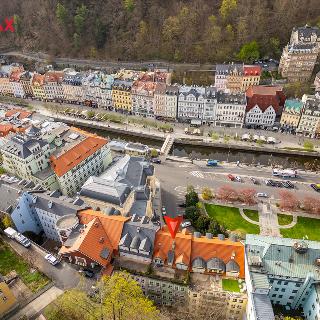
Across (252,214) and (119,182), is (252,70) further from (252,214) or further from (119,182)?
(119,182)

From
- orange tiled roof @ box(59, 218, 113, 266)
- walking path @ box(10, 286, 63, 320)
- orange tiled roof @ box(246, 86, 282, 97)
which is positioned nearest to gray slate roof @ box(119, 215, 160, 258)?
orange tiled roof @ box(59, 218, 113, 266)

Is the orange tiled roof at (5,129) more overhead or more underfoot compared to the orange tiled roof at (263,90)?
more underfoot

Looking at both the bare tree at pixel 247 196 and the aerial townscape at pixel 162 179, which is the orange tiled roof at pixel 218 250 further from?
the bare tree at pixel 247 196

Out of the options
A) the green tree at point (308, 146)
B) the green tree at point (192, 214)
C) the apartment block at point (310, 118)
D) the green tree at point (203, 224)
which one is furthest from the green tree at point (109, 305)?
the apartment block at point (310, 118)

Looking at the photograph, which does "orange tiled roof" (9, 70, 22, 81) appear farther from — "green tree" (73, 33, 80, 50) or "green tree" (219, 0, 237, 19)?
"green tree" (219, 0, 237, 19)

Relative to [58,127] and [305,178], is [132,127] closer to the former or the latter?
[58,127]

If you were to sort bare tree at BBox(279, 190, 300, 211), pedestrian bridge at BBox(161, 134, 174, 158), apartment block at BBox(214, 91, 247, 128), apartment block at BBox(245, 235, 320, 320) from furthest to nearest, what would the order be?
apartment block at BBox(214, 91, 247, 128), pedestrian bridge at BBox(161, 134, 174, 158), bare tree at BBox(279, 190, 300, 211), apartment block at BBox(245, 235, 320, 320)

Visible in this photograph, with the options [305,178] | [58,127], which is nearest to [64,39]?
[58,127]
